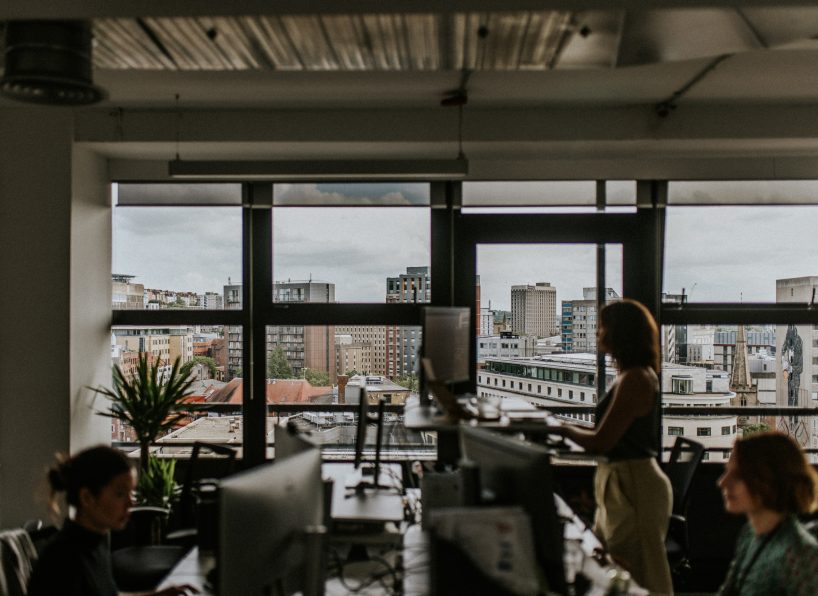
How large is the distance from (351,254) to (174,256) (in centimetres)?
130

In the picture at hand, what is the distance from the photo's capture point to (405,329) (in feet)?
15.9

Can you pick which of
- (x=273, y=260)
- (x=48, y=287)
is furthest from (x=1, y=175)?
(x=273, y=260)

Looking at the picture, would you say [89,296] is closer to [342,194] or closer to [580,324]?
[342,194]

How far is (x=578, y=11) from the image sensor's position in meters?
2.11

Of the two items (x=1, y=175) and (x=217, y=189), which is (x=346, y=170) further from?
(x=1, y=175)

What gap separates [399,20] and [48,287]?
318 cm

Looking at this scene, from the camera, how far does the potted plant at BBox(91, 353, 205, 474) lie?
173 inches

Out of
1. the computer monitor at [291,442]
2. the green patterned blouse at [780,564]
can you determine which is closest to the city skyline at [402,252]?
the computer monitor at [291,442]

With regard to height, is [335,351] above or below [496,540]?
above

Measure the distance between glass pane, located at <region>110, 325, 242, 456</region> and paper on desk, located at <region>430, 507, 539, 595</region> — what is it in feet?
11.8

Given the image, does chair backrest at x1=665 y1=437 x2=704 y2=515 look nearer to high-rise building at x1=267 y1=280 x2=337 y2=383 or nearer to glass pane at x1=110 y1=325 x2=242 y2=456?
high-rise building at x1=267 y1=280 x2=337 y2=383

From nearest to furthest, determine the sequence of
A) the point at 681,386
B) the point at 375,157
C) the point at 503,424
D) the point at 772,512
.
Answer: the point at 772,512 → the point at 503,424 → the point at 375,157 → the point at 681,386

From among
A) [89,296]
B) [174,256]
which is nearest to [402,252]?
[174,256]

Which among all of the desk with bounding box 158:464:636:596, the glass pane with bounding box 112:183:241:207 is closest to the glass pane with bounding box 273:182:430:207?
the glass pane with bounding box 112:183:241:207
